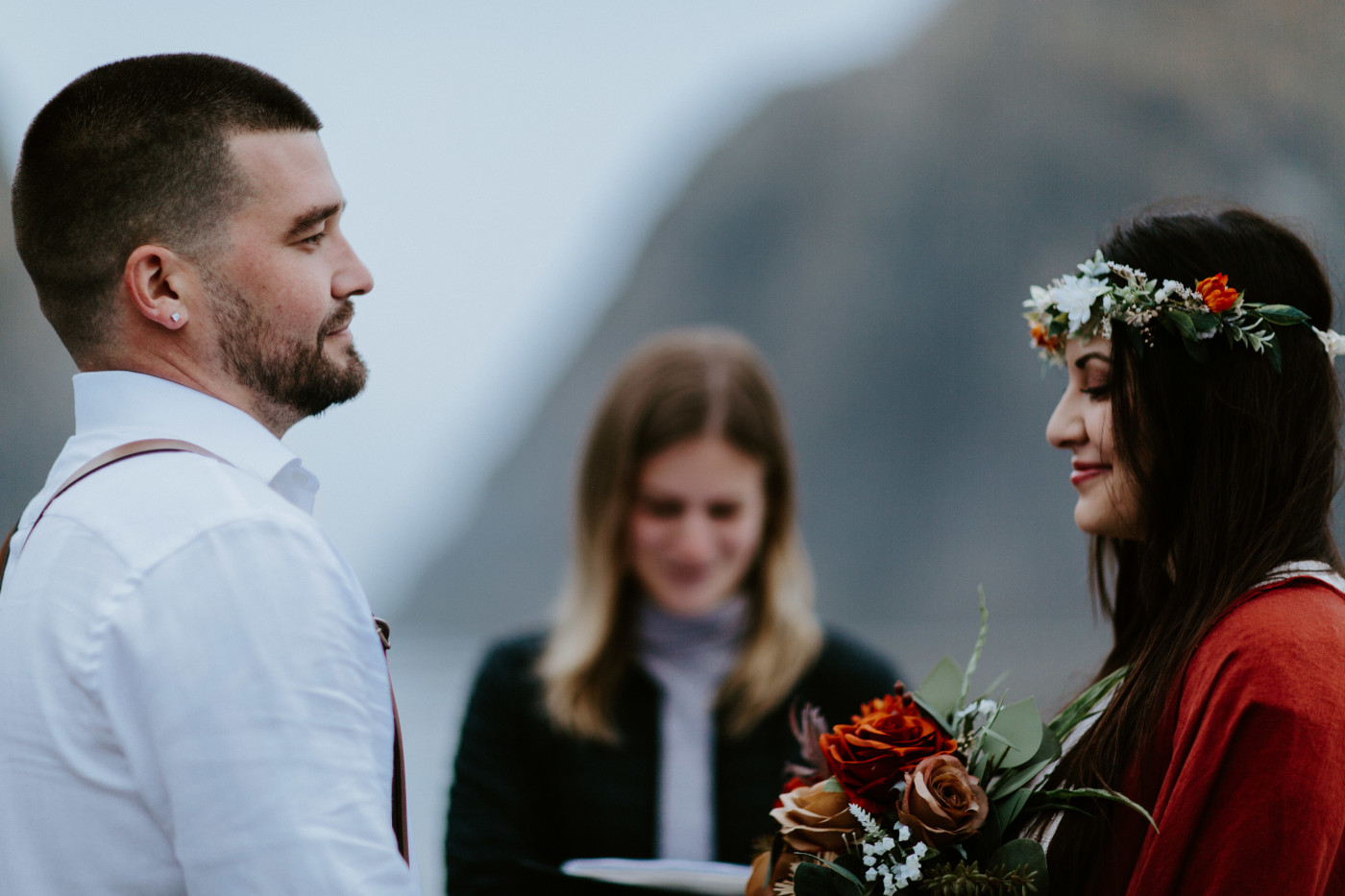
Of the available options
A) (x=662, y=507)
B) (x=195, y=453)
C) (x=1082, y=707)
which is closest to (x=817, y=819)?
(x=1082, y=707)

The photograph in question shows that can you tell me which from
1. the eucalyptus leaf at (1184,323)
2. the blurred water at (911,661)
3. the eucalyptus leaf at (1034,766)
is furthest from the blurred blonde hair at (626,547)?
the blurred water at (911,661)

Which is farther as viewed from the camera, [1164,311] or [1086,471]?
[1086,471]

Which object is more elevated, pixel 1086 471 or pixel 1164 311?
pixel 1164 311

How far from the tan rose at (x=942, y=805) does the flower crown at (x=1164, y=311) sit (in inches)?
31.2

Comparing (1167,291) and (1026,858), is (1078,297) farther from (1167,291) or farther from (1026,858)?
(1026,858)

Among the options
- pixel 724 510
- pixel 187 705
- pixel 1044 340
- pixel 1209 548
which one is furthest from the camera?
pixel 724 510

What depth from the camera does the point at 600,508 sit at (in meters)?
3.45

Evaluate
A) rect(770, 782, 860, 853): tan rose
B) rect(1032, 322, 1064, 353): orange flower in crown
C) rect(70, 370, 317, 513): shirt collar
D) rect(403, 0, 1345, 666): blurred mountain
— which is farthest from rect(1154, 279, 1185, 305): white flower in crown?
rect(403, 0, 1345, 666): blurred mountain

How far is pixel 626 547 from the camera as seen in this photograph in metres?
3.44

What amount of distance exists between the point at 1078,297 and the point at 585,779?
1992mm

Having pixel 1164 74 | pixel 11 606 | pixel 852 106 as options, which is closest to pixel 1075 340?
pixel 11 606

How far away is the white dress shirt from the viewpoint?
1.27 m

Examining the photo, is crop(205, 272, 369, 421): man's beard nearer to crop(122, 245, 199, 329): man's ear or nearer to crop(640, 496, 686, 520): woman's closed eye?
crop(122, 245, 199, 329): man's ear

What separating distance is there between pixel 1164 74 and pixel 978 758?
45.0 meters
